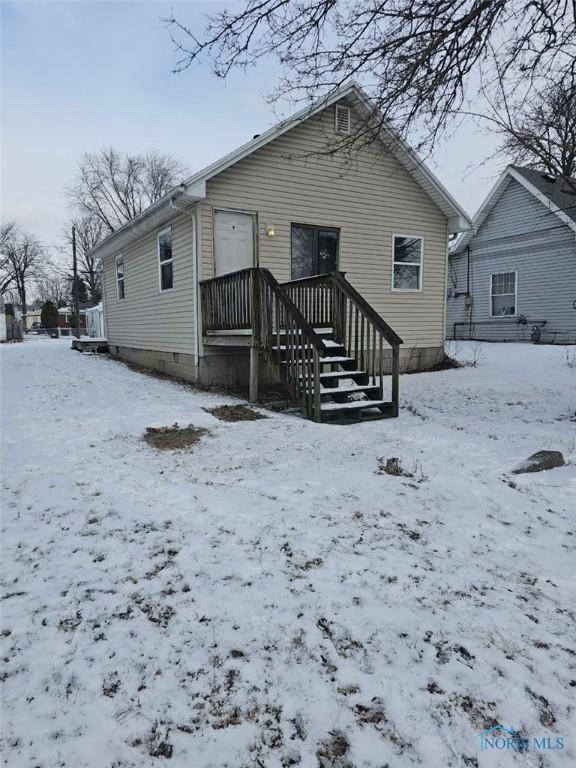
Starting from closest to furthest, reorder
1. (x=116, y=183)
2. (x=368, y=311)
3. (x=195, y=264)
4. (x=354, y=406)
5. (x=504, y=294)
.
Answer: (x=354, y=406) < (x=368, y=311) < (x=195, y=264) < (x=504, y=294) < (x=116, y=183)

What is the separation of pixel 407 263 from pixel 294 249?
2.99m

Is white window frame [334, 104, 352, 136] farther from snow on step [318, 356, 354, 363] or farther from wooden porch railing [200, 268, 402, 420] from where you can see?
snow on step [318, 356, 354, 363]

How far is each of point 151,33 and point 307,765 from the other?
19.9 feet

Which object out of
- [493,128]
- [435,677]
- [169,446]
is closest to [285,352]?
[169,446]

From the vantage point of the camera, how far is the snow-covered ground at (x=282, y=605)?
64.2 inches

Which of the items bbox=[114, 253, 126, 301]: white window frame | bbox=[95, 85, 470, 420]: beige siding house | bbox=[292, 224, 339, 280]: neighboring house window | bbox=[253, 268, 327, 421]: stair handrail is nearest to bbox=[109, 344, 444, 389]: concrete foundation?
bbox=[95, 85, 470, 420]: beige siding house

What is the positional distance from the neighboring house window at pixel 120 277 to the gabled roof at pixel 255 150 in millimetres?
310

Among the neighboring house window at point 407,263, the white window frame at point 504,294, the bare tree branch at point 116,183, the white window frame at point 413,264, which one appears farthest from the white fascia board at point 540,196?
the bare tree branch at point 116,183

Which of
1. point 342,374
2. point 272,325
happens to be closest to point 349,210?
point 272,325

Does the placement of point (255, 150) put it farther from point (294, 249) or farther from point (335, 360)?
point (335, 360)

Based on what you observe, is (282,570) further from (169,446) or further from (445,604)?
(169,446)

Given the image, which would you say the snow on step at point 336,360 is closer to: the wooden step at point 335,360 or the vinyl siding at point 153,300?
the wooden step at point 335,360

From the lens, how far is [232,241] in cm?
867

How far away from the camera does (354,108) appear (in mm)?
9617
